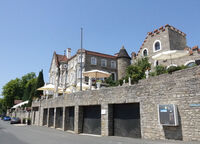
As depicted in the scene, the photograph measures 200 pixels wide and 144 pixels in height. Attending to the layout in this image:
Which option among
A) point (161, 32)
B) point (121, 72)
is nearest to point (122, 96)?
point (161, 32)

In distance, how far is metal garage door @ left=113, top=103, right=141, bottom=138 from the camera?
11609 mm

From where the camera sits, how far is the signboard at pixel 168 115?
8735 millimetres

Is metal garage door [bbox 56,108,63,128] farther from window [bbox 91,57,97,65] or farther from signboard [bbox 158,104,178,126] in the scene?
window [bbox 91,57,97,65]

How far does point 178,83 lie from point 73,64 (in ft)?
105

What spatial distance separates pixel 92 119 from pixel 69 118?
15.2ft

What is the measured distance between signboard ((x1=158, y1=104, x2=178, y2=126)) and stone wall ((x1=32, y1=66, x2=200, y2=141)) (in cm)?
32

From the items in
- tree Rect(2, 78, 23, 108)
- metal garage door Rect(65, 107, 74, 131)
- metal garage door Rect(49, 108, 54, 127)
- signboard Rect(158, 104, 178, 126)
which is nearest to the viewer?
signboard Rect(158, 104, 178, 126)

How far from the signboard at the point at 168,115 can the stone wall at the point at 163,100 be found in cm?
32

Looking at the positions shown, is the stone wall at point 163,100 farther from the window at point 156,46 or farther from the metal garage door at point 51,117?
the window at point 156,46

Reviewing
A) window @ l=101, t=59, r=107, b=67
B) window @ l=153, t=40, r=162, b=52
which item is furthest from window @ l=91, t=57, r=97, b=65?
window @ l=153, t=40, r=162, b=52

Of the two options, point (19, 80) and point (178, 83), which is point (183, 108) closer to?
point (178, 83)

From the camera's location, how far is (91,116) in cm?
1548

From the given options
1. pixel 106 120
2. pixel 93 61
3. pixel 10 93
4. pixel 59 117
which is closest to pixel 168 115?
pixel 106 120

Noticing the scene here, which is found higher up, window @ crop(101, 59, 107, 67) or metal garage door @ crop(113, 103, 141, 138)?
window @ crop(101, 59, 107, 67)
